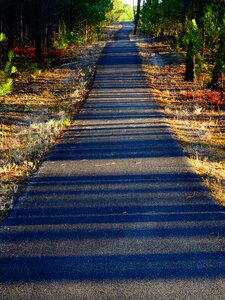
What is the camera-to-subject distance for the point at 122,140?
356 inches

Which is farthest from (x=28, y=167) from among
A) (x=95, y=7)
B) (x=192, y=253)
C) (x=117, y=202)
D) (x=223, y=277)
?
(x=95, y=7)

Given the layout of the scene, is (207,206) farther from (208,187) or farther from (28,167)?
(28,167)

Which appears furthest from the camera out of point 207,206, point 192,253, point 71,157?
point 71,157

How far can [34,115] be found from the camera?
12.4 meters

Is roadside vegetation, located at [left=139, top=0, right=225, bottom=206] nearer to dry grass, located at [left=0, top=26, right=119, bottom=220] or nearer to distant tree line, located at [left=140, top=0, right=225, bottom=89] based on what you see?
distant tree line, located at [left=140, top=0, right=225, bottom=89]

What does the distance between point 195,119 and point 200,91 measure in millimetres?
5040

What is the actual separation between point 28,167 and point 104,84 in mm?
10308

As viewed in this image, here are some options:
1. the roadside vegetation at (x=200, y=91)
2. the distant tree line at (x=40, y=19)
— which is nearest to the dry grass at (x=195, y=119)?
the roadside vegetation at (x=200, y=91)

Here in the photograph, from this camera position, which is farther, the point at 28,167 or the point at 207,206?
the point at 28,167

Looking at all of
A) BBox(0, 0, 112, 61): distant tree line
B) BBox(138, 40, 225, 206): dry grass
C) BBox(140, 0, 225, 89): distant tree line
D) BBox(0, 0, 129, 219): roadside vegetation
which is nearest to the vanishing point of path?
BBox(138, 40, 225, 206): dry grass

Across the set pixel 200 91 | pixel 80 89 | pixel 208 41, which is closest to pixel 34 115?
pixel 80 89

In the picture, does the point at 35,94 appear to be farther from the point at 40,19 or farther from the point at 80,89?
the point at 40,19

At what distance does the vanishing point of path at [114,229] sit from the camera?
3.94 metres

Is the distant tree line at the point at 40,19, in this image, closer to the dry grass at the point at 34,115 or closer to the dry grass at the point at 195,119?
the dry grass at the point at 34,115
